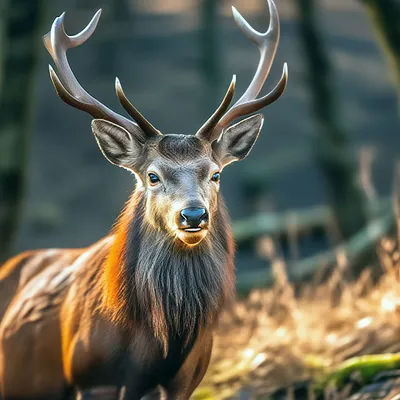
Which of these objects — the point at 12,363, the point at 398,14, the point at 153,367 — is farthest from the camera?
the point at 398,14

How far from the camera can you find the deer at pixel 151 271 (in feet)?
15.8

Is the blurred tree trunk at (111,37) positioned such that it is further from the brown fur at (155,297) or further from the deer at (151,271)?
the brown fur at (155,297)

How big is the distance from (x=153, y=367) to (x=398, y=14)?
4826 millimetres

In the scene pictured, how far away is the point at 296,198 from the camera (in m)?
20.5

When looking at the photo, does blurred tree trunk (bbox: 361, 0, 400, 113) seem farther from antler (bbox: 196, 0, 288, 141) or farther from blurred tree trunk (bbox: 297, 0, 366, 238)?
antler (bbox: 196, 0, 288, 141)

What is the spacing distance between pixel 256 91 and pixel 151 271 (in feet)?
4.47

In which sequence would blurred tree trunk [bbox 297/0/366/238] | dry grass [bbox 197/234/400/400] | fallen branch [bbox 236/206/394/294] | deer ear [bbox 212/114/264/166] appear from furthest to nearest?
1. blurred tree trunk [bbox 297/0/366/238]
2. fallen branch [bbox 236/206/394/294]
3. dry grass [bbox 197/234/400/400]
4. deer ear [bbox 212/114/264/166]

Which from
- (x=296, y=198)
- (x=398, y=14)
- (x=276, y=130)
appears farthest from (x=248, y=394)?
(x=276, y=130)

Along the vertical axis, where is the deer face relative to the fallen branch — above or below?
above

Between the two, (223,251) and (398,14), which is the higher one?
(398,14)

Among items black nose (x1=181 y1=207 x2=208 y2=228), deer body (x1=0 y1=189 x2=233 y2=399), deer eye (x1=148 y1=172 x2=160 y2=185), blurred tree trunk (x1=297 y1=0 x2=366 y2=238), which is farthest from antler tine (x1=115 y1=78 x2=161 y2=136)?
blurred tree trunk (x1=297 y1=0 x2=366 y2=238)

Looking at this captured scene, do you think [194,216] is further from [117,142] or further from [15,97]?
[15,97]

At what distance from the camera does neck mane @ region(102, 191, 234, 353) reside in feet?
15.9

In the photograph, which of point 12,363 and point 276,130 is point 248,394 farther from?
point 276,130
